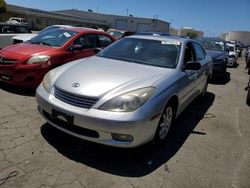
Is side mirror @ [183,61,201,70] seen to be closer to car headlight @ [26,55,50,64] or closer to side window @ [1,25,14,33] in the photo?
car headlight @ [26,55,50,64]

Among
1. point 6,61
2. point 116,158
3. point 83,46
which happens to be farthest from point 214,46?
point 116,158

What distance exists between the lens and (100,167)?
3117 mm

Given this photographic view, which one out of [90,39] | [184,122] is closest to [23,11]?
[90,39]

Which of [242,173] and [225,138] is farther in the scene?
[225,138]

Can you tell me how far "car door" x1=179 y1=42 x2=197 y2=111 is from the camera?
4.16 metres

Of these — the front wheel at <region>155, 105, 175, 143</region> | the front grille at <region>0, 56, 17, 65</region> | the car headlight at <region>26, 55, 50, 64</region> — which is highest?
the car headlight at <region>26, 55, 50, 64</region>

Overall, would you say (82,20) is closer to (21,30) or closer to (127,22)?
(127,22)

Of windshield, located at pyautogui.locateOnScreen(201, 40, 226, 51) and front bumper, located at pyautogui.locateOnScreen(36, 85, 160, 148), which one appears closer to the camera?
front bumper, located at pyautogui.locateOnScreen(36, 85, 160, 148)

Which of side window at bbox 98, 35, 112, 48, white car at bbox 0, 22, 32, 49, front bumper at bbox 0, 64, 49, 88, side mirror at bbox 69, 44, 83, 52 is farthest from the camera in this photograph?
white car at bbox 0, 22, 32, 49

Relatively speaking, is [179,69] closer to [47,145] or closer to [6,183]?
[47,145]

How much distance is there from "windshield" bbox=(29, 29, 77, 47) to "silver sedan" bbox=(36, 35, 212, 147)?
7.27 feet

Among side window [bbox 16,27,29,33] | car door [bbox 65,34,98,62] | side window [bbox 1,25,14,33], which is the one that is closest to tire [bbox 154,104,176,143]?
car door [bbox 65,34,98,62]

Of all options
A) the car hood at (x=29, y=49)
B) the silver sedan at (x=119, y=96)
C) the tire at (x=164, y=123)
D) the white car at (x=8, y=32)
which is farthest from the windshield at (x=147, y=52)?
the white car at (x=8, y=32)

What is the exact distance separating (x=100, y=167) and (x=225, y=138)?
7.90 feet
